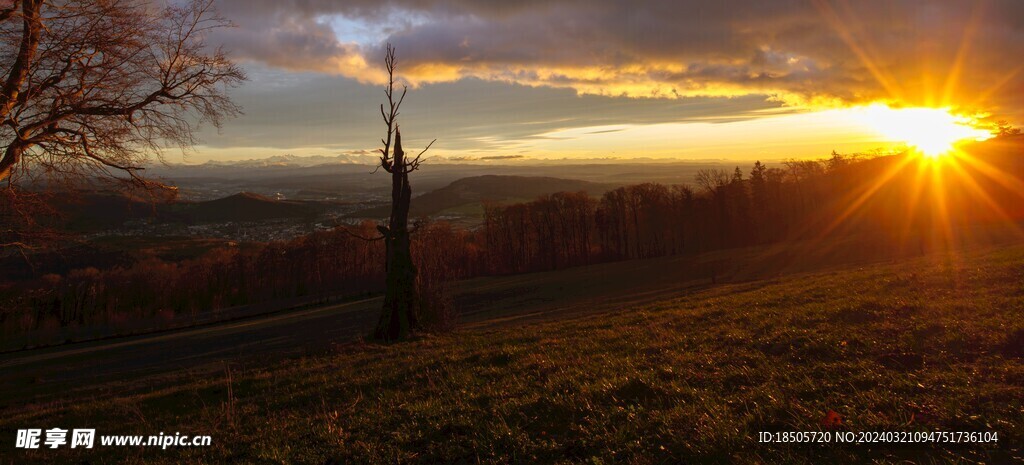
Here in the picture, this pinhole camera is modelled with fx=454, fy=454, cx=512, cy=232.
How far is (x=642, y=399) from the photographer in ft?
21.6

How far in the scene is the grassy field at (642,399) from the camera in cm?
496

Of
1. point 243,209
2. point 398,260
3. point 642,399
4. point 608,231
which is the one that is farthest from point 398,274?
point 243,209

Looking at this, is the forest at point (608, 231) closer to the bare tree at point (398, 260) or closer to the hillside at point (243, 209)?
the bare tree at point (398, 260)

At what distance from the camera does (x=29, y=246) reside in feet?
30.6

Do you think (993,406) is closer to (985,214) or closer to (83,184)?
(83,184)

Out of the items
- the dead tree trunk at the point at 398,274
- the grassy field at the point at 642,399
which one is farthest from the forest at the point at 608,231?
the grassy field at the point at 642,399

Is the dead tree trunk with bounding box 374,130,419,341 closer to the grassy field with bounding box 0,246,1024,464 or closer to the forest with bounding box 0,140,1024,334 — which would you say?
the grassy field with bounding box 0,246,1024,464

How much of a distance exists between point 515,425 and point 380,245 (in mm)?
81419

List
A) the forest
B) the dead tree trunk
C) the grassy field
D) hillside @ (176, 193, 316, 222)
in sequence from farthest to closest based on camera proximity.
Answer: hillside @ (176, 193, 316, 222) < the forest < the dead tree trunk < the grassy field

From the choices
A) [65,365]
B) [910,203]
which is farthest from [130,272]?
[910,203]

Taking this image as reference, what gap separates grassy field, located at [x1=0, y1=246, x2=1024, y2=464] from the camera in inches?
195

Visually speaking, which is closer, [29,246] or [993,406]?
[993,406]

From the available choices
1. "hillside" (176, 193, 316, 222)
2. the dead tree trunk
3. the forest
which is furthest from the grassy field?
"hillside" (176, 193, 316, 222)

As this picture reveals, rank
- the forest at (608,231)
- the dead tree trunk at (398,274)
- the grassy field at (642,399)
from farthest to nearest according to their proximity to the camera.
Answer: the forest at (608,231) → the dead tree trunk at (398,274) → the grassy field at (642,399)
